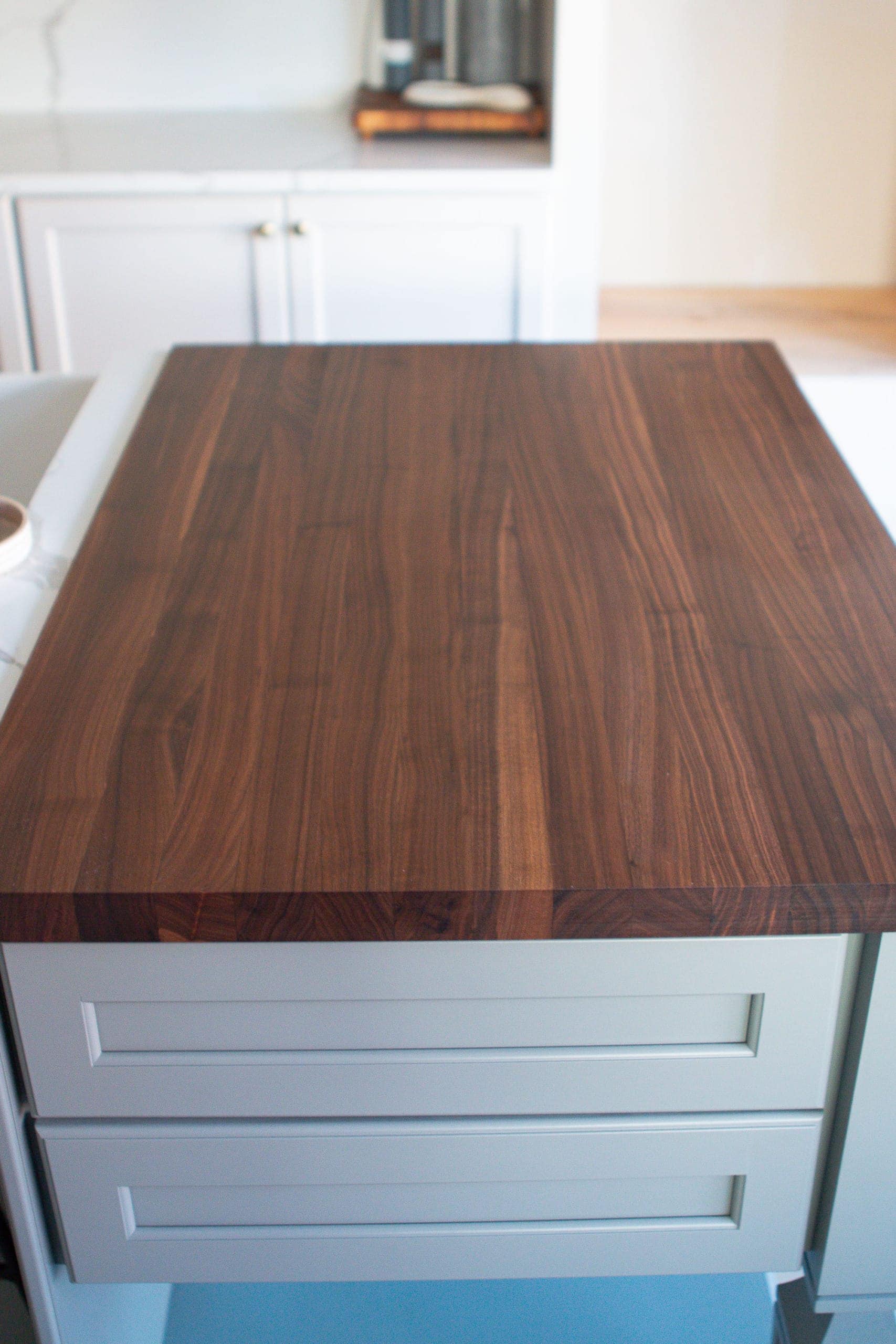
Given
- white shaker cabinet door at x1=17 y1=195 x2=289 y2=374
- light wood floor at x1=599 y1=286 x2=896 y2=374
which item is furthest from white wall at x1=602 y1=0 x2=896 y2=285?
white shaker cabinet door at x1=17 y1=195 x2=289 y2=374

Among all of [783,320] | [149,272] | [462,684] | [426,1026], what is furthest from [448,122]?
[426,1026]

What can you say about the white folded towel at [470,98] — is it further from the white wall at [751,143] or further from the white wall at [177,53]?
the white wall at [751,143]

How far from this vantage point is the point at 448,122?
8.32 feet

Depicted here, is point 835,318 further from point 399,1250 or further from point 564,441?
point 399,1250

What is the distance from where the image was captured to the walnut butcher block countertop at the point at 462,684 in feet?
2.50

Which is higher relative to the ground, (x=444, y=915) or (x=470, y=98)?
(x=470, y=98)

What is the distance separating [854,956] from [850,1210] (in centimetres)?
19

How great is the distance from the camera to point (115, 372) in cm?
149

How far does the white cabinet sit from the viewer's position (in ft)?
7.76

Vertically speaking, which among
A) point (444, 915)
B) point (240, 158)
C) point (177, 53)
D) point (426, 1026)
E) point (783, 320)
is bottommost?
point (783, 320)

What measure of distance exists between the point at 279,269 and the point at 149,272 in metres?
0.25

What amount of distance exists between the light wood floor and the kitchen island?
2496 mm

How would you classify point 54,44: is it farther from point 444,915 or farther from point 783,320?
point 444,915

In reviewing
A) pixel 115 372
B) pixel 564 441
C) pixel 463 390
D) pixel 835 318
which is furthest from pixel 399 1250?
pixel 835 318
